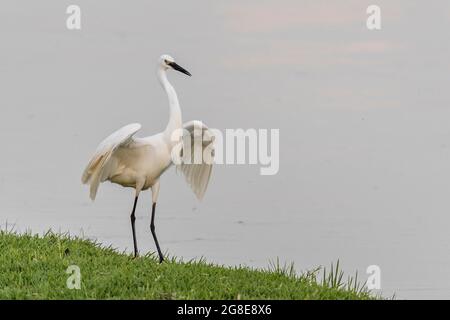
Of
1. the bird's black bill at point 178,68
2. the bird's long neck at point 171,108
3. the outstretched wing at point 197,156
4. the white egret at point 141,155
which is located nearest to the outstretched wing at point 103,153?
the white egret at point 141,155

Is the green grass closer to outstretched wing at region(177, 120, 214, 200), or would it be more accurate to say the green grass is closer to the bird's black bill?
outstretched wing at region(177, 120, 214, 200)

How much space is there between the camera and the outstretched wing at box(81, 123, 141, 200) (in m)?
8.91

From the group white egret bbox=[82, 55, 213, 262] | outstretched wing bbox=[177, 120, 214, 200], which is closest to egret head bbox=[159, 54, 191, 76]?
white egret bbox=[82, 55, 213, 262]

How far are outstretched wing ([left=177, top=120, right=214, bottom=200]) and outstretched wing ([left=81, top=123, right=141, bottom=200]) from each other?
878mm

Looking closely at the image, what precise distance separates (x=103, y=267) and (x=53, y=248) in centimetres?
123

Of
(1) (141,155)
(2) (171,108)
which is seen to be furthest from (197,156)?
(1) (141,155)

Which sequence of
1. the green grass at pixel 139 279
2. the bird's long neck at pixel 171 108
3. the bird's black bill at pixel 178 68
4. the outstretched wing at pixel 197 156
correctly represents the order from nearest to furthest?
the green grass at pixel 139 279, the bird's long neck at pixel 171 108, the outstretched wing at pixel 197 156, the bird's black bill at pixel 178 68

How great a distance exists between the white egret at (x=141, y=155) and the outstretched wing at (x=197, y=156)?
0.01 m

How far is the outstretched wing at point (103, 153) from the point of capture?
8914mm

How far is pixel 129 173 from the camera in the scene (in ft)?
31.6

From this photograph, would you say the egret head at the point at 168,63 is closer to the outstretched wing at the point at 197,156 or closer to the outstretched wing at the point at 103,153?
the outstretched wing at the point at 197,156

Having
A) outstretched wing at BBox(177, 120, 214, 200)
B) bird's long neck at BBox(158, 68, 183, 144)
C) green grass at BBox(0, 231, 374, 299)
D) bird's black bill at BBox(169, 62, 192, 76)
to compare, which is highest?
bird's black bill at BBox(169, 62, 192, 76)
